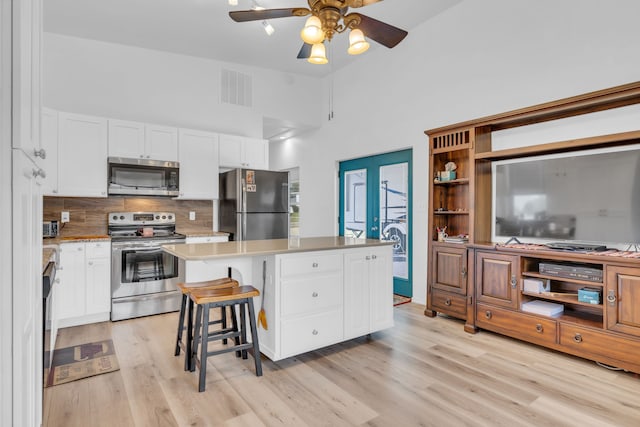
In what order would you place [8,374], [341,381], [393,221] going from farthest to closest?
[393,221] → [341,381] → [8,374]

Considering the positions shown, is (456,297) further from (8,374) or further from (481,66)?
(8,374)

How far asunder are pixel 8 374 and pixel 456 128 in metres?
3.74

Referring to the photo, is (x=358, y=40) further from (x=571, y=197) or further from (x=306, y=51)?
(x=571, y=197)

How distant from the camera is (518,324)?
3.03 m

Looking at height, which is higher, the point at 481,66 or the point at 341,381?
the point at 481,66

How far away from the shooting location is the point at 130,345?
10.0 ft

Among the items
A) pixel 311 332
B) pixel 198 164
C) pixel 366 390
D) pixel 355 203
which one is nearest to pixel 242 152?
pixel 198 164

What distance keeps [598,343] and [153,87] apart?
18.1ft

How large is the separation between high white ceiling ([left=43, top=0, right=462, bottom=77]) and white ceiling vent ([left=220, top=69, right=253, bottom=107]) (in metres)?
0.28

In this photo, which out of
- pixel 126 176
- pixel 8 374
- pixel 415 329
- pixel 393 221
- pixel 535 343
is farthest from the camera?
pixel 393 221

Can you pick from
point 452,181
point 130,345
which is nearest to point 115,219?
point 130,345

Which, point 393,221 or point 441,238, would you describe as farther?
point 393,221

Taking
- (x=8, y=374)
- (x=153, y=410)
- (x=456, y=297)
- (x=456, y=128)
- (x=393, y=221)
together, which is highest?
(x=456, y=128)

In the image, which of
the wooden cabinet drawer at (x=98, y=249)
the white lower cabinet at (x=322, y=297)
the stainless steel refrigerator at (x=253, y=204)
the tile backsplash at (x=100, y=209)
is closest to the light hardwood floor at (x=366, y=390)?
the white lower cabinet at (x=322, y=297)
